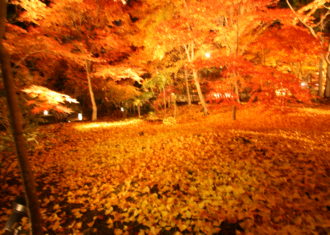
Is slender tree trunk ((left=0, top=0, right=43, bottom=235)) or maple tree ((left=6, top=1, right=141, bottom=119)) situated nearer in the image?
slender tree trunk ((left=0, top=0, right=43, bottom=235))

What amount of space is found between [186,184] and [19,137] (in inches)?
143

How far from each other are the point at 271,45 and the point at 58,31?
15.6 meters

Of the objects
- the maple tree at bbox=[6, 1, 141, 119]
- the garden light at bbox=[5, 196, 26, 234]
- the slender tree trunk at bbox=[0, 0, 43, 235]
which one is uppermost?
the maple tree at bbox=[6, 1, 141, 119]

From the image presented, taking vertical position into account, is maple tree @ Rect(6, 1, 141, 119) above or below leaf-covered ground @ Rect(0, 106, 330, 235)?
Result: above

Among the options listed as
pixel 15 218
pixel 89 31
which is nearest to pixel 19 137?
pixel 15 218

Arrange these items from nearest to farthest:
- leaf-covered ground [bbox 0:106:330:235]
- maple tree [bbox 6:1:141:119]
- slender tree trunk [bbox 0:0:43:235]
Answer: slender tree trunk [bbox 0:0:43:235] < leaf-covered ground [bbox 0:106:330:235] < maple tree [bbox 6:1:141:119]

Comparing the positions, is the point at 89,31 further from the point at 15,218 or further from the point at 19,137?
the point at 15,218

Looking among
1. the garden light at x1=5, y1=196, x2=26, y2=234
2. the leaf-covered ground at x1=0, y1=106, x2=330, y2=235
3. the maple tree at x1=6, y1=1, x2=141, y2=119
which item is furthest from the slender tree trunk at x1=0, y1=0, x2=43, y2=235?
the maple tree at x1=6, y1=1, x2=141, y2=119

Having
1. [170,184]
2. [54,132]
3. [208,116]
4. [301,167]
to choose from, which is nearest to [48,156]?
[54,132]

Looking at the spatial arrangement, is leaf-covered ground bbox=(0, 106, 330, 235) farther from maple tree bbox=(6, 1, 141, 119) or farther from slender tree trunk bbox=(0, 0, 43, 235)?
maple tree bbox=(6, 1, 141, 119)

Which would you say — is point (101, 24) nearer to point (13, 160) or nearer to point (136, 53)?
point (136, 53)

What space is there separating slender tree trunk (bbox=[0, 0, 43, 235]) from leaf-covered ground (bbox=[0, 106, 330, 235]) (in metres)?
0.91

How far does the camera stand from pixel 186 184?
16.7ft

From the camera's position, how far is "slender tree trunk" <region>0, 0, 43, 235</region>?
324cm
